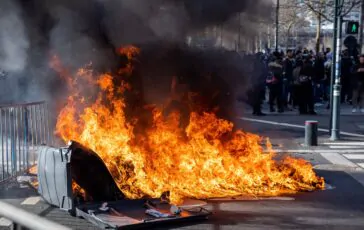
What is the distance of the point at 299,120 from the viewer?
15.0 metres

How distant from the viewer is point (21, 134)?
7672 mm

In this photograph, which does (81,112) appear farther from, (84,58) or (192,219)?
(192,219)

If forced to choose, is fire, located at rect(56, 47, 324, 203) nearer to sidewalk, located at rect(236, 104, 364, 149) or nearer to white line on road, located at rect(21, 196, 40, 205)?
white line on road, located at rect(21, 196, 40, 205)

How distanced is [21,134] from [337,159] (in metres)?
5.15

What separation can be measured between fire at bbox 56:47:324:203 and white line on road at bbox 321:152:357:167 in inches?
71.3

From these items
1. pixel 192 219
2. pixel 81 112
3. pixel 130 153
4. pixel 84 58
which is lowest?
pixel 192 219

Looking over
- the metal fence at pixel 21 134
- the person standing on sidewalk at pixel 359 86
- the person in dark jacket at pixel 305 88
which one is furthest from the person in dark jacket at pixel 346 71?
the metal fence at pixel 21 134

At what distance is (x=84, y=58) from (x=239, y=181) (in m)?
2.46

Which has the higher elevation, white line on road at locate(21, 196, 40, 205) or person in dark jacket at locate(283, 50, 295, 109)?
person in dark jacket at locate(283, 50, 295, 109)

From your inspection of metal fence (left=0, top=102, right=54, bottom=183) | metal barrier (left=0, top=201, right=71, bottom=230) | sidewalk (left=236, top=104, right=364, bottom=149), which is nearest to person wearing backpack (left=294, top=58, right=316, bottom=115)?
sidewalk (left=236, top=104, right=364, bottom=149)

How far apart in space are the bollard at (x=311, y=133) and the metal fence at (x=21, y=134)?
5010 millimetres

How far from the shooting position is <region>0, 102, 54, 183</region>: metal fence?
286 inches

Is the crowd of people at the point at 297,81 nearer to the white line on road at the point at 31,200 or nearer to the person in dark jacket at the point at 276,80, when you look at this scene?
the person in dark jacket at the point at 276,80

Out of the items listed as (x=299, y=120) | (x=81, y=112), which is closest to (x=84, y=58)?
(x=81, y=112)
